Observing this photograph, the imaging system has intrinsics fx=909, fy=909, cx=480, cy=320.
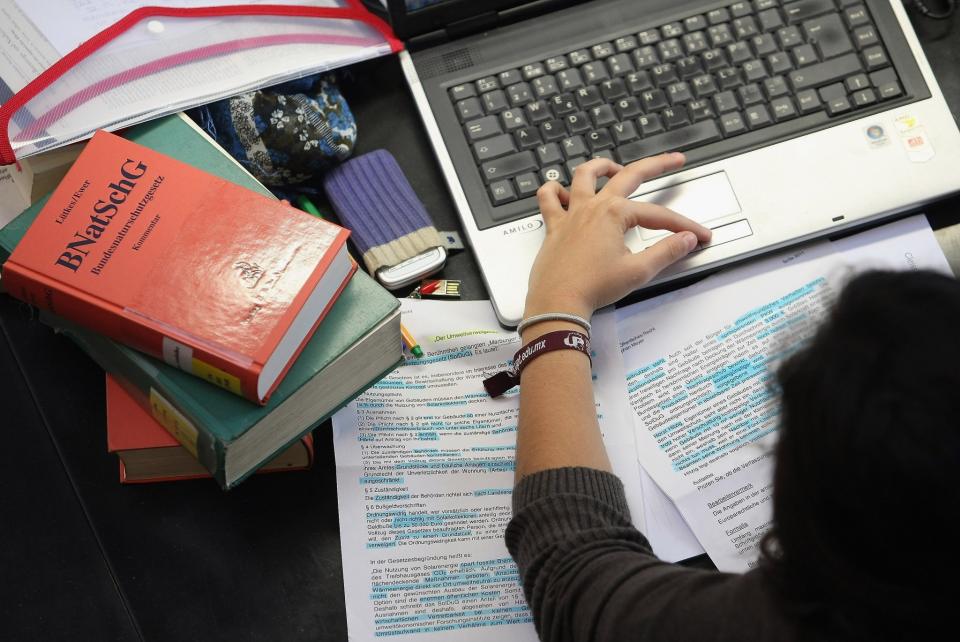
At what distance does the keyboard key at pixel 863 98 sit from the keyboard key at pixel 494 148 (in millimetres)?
326

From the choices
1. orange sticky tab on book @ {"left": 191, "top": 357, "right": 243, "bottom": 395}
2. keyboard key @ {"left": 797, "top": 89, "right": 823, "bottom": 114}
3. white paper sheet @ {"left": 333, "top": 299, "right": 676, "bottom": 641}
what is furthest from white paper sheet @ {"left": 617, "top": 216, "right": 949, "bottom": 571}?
orange sticky tab on book @ {"left": 191, "top": 357, "right": 243, "bottom": 395}

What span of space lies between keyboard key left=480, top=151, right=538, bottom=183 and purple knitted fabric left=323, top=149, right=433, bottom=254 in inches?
2.8

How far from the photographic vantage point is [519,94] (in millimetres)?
859

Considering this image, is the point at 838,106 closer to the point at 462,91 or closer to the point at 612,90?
the point at 612,90

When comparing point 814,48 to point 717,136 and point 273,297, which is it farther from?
point 273,297

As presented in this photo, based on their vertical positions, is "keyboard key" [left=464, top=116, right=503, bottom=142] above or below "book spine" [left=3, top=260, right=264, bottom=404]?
below

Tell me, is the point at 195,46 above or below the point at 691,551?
above

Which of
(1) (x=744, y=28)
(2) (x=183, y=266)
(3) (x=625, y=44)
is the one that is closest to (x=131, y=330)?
(2) (x=183, y=266)

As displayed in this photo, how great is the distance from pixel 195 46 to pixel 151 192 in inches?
8.8

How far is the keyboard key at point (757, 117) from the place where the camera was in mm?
853

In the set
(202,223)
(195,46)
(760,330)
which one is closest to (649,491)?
(760,330)

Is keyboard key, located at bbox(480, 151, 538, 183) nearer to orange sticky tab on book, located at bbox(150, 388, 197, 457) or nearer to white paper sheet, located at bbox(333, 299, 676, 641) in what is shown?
white paper sheet, located at bbox(333, 299, 676, 641)

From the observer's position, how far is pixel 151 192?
0.70 metres

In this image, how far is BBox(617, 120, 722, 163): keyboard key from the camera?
0.85 metres
